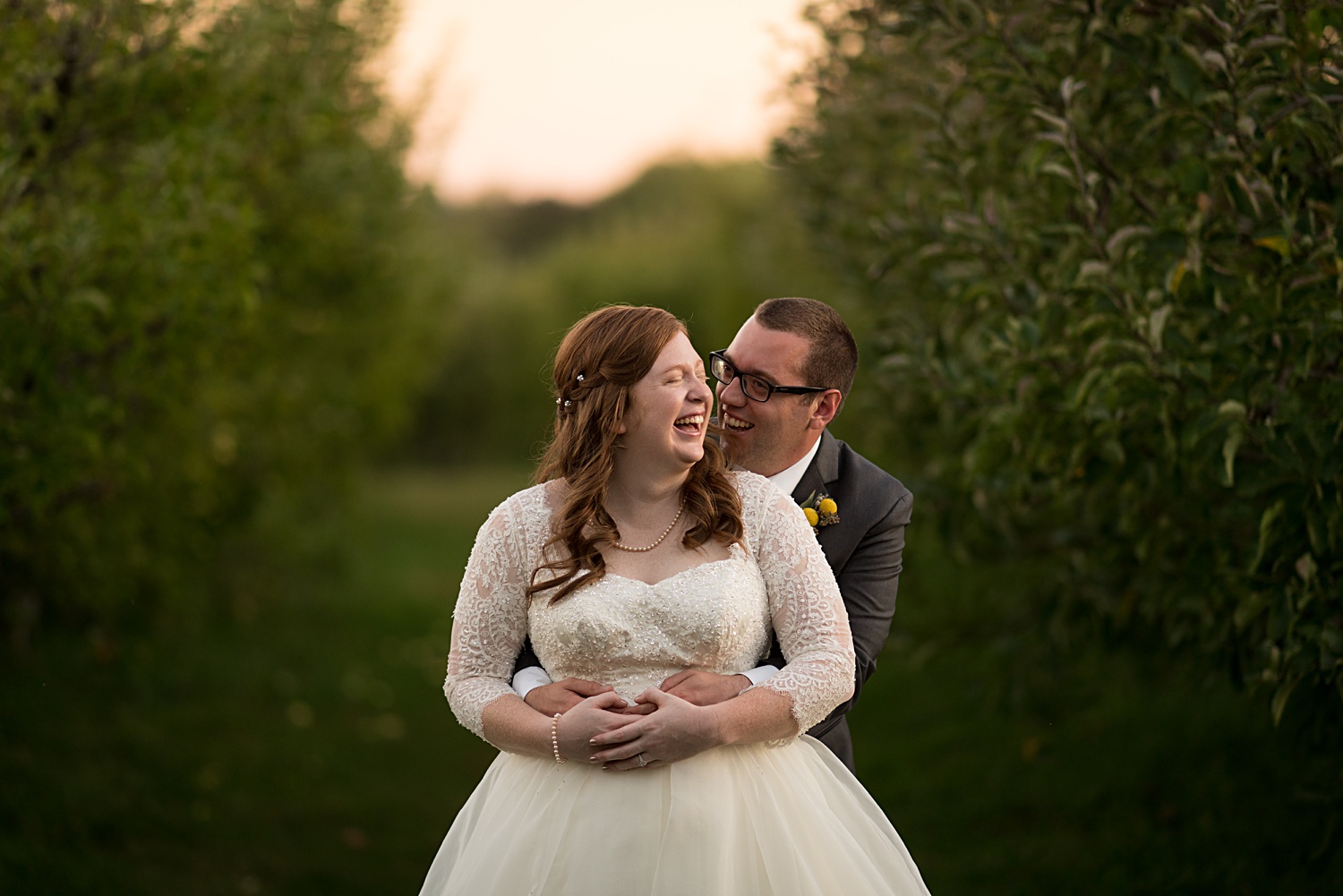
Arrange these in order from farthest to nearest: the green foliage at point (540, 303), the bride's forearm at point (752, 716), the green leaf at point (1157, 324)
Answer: the green foliage at point (540, 303), the green leaf at point (1157, 324), the bride's forearm at point (752, 716)

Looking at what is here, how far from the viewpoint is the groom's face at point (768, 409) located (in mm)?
3473

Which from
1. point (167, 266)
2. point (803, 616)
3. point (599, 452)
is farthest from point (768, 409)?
point (167, 266)

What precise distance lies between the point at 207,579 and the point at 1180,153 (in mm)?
9202

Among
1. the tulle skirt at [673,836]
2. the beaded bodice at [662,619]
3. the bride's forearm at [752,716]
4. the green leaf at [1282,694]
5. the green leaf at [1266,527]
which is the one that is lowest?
the tulle skirt at [673,836]

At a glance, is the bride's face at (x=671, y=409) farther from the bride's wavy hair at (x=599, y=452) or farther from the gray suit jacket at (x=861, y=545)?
the gray suit jacket at (x=861, y=545)

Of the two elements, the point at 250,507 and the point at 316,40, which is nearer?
the point at 316,40

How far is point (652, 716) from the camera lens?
2.86 metres

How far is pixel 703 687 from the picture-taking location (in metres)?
2.96

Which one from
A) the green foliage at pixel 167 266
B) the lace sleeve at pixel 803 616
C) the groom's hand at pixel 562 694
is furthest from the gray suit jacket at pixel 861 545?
the green foliage at pixel 167 266

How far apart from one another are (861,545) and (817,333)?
58 cm

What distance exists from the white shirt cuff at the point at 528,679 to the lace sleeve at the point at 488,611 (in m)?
0.02

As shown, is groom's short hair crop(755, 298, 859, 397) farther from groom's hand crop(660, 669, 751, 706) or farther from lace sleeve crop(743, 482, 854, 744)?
groom's hand crop(660, 669, 751, 706)

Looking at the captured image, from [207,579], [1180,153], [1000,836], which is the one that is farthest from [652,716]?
[207,579]

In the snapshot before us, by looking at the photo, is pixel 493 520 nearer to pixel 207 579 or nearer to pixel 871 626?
pixel 871 626
